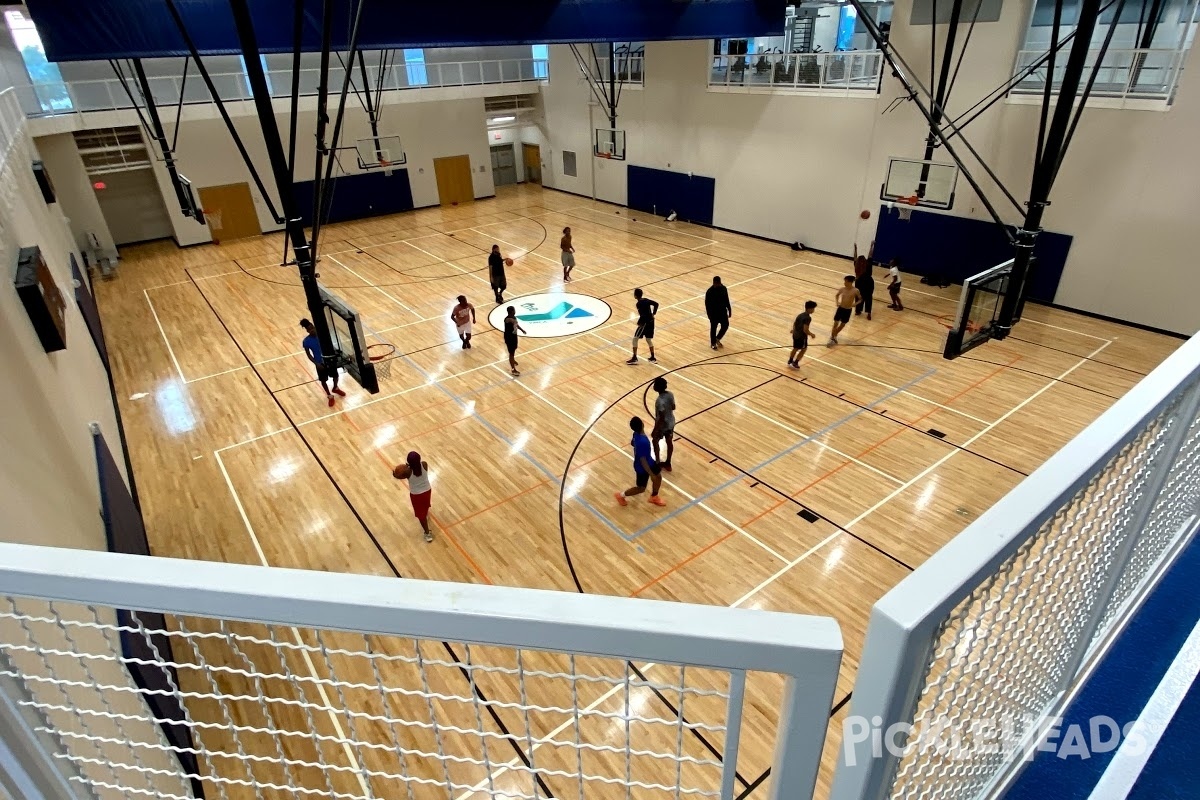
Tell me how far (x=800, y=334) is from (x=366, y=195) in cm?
1816

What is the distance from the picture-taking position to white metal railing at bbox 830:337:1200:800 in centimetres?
103

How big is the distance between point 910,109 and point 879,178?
1674 millimetres

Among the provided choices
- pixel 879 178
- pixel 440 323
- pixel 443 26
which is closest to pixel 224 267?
pixel 440 323

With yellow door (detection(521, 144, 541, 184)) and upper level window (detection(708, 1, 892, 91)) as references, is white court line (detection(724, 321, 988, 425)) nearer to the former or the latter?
upper level window (detection(708, 1, 892, 91))

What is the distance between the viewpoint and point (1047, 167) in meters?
7.53

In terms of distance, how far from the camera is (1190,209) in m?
11.5

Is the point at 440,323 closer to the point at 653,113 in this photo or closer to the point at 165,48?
the point at 165,48

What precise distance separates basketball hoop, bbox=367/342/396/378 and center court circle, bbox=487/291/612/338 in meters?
2.23

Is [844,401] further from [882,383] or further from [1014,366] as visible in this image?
[1014,366]

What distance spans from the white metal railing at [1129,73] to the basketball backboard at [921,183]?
2240 mm

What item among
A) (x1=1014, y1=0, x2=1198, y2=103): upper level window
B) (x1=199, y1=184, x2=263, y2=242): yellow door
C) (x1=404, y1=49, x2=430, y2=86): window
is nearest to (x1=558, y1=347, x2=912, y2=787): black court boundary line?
(x1=1014, y1=0, x2=1198, y2=103): upper level window

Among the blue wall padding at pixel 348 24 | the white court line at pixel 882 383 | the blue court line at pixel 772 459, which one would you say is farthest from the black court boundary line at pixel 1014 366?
the blue wall padding at pixel 348 24

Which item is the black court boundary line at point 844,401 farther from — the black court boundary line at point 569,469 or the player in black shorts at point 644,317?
the player in black shorts at point 644,317

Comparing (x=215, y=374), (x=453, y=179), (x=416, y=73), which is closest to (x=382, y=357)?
(x=215, y=374)
